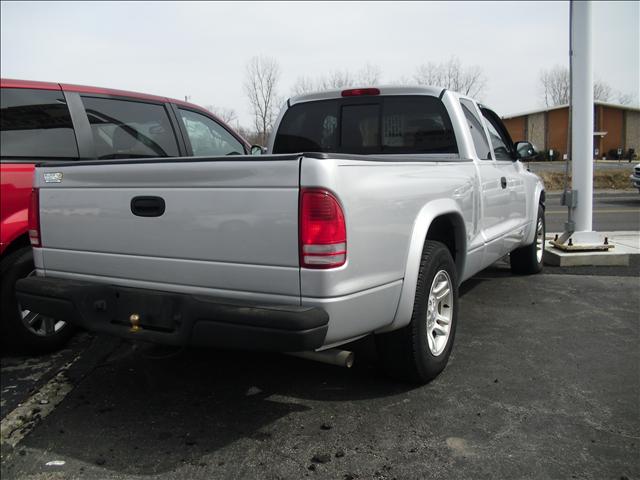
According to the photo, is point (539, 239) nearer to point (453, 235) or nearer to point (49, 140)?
point (453, 235)

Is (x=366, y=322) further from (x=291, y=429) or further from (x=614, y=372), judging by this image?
(x=614, y=372)

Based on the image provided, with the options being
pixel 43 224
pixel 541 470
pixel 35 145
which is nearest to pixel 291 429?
pixel 541 470

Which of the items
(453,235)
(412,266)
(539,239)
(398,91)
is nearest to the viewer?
(412,266)

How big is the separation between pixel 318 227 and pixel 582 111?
601 centimetres

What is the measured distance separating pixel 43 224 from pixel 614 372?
3676 mm

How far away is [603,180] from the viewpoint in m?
25.2

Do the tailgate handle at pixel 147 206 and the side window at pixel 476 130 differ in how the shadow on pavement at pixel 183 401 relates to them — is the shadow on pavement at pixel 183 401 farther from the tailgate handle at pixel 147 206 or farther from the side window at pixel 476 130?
the side window at pixel 476 130

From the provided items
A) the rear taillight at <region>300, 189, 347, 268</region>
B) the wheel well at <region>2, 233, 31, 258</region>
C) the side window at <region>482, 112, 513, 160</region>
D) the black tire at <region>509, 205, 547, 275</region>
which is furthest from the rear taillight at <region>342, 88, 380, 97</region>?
the black tire at <region>509, 205, 547, 275</region>

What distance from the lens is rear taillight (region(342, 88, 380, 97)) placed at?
4449 mm

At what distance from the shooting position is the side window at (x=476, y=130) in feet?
14.8

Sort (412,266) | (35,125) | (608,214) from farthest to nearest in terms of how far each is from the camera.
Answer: (608,214)
(35,125)
(412,266)

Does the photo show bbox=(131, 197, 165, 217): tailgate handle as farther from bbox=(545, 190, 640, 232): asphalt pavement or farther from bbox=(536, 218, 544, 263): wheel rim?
bbox=(545, 190, 640, 232): asphalt pavement

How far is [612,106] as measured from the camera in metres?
50.8

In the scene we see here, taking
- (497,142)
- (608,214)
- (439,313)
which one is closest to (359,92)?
(497,142)
